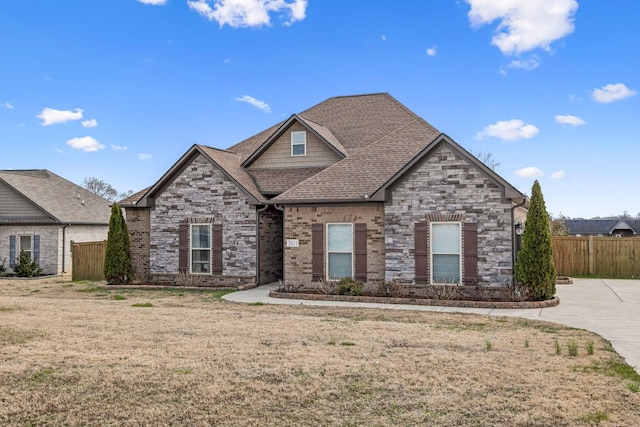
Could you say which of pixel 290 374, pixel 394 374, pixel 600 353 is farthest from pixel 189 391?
pixel 600 353

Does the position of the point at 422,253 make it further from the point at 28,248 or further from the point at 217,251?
the point at 28,248

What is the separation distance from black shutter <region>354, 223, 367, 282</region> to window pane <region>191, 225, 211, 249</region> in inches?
230

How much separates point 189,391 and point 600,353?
636cm

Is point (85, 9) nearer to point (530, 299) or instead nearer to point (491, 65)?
point (491, 65)

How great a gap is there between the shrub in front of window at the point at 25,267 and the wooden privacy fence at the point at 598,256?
23691mm

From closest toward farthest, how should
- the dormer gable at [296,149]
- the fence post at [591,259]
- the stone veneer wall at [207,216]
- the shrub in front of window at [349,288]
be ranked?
the shrub in front of window at [349,288]
the stone veneer wall at [207,216]
the dormer gable at [296,149]
the fence post at [591,259]

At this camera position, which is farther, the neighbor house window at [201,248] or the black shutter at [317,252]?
the neighbor house window at [201,248]

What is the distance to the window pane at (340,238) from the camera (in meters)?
16.9

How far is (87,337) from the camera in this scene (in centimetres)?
988

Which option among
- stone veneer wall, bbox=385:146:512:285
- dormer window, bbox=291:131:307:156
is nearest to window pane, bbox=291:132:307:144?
Result: dormer window, bbox=291:131:307:156

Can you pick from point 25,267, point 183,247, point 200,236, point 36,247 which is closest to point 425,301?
point 200,236

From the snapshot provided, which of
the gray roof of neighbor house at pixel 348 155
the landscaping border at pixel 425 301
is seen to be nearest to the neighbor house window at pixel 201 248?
the gray roof of neighbor house at pixel 348 155

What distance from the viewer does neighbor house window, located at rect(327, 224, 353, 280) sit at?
16859 millimetres

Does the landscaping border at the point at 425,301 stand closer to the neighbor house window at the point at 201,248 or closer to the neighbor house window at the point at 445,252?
the neighbor house window at the point at 445,252
